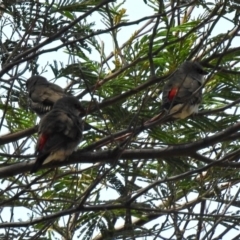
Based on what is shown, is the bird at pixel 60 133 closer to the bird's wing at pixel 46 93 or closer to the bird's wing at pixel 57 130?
the bird's wing at pixel 57 130

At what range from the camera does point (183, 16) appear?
8.28m

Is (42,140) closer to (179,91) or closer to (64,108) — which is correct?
(64,108)

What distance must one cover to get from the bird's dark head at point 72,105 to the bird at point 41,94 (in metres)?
0.42

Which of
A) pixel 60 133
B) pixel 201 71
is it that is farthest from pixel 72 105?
pixel 201 71

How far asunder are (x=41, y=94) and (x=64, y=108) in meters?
1.12

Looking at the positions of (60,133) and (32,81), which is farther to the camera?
(32,81)

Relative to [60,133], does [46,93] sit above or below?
above

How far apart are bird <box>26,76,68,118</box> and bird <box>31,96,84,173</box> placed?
20.2 inches

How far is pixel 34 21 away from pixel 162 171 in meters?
2.17

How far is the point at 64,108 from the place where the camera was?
6641 mm

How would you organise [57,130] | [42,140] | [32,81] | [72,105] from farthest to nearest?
[32,81] < [72,105] < [57,130] < [42,140]

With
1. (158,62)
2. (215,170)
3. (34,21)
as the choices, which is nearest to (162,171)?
(215,170)

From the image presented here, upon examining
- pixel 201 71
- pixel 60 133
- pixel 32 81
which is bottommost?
pixel 60 133

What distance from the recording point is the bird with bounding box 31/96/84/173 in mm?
6000
